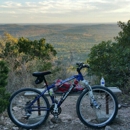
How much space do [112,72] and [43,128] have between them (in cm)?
326

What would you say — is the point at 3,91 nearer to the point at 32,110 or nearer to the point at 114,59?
the point at 32,110

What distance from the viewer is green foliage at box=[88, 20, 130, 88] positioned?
6.25m

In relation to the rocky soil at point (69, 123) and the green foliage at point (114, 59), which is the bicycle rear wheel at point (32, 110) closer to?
the rocky soil at point (69, 123)

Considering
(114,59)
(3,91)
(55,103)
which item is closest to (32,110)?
(55,103)

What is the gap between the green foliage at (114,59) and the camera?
625 cm

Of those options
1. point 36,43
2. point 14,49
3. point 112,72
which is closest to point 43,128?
point 112,72

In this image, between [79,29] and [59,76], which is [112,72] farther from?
[79,29]

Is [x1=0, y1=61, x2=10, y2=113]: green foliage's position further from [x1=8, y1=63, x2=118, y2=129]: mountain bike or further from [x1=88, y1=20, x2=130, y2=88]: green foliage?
[x1=88, y1=20, x2=130, y2=88]: green foliage

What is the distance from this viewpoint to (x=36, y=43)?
12.9 metres

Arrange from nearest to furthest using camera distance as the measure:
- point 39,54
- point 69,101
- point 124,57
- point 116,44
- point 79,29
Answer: point 69,101, point 124,57, point 116,44, point 39,54, point 79,29

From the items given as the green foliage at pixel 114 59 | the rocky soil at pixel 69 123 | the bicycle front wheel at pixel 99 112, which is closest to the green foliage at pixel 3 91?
the rocky soil at pixel 69 123

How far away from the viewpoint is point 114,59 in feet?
21.2

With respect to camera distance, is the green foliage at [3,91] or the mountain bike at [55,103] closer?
the green foliage at [3,91]

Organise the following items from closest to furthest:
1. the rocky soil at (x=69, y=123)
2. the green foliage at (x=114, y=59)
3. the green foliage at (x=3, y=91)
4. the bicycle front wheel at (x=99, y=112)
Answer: the green foliage at (x=3, y=91), the bicycle front wheel at (x=99, y=112), the rocky soil at (x=69, y=123), the green foliage at (x=114, y=59)
